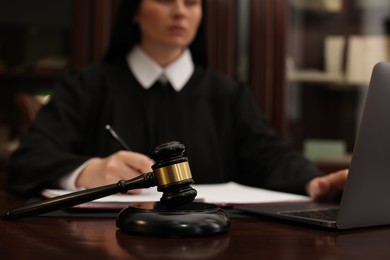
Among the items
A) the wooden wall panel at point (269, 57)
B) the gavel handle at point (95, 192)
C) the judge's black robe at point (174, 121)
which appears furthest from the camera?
the wooden wall panel at point (269, 57)

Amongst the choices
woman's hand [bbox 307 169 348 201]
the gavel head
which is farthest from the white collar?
the gavel head

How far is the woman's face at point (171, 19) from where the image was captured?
138 centimetres

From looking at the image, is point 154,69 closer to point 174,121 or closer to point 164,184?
point 174,121

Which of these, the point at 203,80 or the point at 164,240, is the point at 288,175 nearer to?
the point at 203,80

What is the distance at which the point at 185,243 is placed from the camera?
0.47 meters

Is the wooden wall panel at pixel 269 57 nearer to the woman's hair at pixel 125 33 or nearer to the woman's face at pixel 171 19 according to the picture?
the woman's hair at pixel 125 33

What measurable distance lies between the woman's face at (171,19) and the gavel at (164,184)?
886mm

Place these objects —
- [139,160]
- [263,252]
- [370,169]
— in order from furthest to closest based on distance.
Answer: [139,160]
[370,169]
[263,252]

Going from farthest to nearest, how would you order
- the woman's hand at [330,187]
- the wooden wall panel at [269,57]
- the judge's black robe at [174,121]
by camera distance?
the wooden wall panel at [269,57], the judge's black robe at [174,121], the woman's hand at [330,187]

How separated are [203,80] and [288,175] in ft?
1.65

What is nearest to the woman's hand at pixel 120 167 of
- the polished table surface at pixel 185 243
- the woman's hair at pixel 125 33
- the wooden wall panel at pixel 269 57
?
the polished table surface at pixel 185 243

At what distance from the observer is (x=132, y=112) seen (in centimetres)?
147

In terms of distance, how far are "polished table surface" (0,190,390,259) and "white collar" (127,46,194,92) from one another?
907mm

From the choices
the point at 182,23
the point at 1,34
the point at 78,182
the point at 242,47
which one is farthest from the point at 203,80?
the point at 1,34
